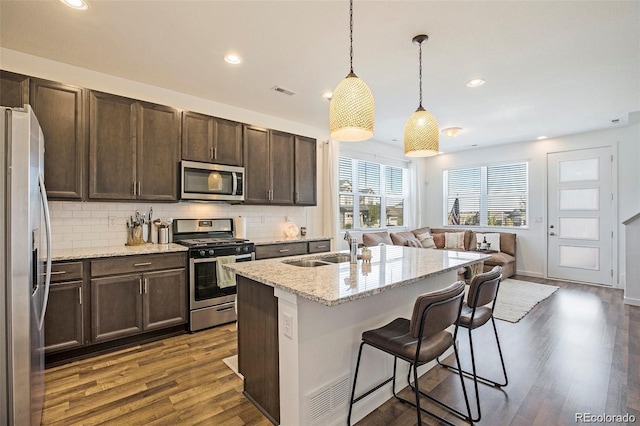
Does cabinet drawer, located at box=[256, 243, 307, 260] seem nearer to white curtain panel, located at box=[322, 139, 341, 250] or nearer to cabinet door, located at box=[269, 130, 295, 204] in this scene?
cabinet door, located at box=[269, 130, 295, 204]

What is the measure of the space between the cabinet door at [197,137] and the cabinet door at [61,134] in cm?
93

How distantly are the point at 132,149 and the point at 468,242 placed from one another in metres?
6.17

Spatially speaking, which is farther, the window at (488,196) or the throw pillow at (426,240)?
the throw pillow at (426,240)

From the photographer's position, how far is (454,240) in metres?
6.59

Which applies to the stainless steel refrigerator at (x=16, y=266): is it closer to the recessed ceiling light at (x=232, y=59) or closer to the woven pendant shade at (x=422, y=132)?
the recessed ceiling light at (x=232, y=59)

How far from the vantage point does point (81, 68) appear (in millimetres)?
3096

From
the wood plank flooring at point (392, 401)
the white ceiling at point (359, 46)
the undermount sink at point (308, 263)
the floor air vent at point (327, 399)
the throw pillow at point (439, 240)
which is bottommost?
the wood plank flooring at point (392, 401)

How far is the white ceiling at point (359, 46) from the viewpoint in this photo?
7.28ft

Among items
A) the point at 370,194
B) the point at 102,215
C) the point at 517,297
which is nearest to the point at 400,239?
the point at 370,194

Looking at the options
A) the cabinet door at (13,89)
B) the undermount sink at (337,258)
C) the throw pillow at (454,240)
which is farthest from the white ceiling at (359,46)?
the throw pillow at (454,240)

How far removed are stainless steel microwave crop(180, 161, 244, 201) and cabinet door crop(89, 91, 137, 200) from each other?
52cm

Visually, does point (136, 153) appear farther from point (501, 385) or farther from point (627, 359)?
point (627, 359)

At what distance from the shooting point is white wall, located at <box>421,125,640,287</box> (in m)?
5.11

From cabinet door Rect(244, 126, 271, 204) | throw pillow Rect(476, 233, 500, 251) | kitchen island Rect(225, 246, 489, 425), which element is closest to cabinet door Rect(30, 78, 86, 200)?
cabinet door Rect(244, 126, 271, 204)
